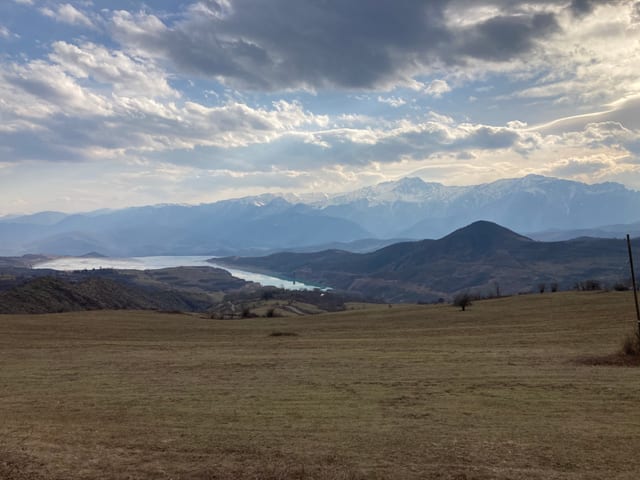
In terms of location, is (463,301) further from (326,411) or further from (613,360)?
(326,411)

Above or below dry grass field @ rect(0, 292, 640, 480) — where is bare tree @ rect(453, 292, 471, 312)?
below

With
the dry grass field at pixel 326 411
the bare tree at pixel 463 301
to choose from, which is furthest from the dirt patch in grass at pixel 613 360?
the bare tree at pixel 463 301

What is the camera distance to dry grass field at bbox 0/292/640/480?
10.3 meters

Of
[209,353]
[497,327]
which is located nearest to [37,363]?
[209,353]

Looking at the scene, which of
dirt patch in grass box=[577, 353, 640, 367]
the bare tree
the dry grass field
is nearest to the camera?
the dry grass field

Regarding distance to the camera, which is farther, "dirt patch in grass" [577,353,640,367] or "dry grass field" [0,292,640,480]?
"dirt patch in grass" [577,353,640,367]

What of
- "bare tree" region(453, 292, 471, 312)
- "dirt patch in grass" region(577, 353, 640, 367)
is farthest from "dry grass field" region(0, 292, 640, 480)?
"bare tree" region(453, 292, 471, 312)

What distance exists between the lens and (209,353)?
30484 millimetres

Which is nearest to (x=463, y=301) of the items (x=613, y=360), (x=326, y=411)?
(x=613, y=360)

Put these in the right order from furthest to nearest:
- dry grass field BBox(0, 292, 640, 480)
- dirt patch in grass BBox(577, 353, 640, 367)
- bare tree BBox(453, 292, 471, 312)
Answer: bare tree BBox(453, 292, 471, 312) < dirt patch in grass BBox(577, 353, 640, 367) < dry grass field BBox(0, 292, 640, 480)

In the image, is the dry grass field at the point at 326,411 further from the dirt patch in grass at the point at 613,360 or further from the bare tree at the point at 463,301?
the bare tree at the point at 463,301

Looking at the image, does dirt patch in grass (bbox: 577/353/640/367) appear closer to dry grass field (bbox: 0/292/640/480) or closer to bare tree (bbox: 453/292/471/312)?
dry grass field (bbox: 0/292/640/480)

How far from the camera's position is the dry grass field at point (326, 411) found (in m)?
10.3

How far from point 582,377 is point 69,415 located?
18.4m
